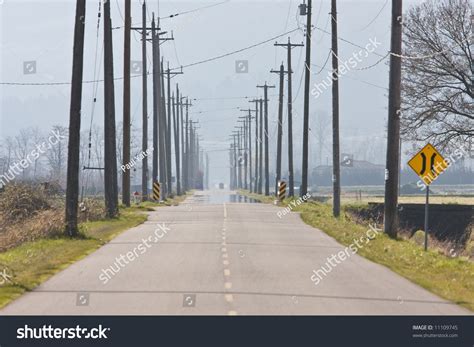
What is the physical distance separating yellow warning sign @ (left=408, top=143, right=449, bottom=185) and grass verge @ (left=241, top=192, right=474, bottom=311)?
2.24 m

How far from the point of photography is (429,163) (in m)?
26.8

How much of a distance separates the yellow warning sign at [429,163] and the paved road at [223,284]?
327cm

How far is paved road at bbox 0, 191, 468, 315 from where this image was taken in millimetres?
14531

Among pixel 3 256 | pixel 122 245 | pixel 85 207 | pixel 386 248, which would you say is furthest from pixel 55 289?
pixel 85 207

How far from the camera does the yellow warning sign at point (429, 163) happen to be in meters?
26.7

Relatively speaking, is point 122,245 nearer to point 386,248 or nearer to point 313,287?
point 386,248

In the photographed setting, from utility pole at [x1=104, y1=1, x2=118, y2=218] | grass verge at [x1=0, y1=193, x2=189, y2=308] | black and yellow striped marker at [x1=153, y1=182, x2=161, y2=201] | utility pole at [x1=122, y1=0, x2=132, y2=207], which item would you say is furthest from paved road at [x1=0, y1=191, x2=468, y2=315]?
black and yellow striped marker at [x1=153, y1=182, x2=161, y2=201]

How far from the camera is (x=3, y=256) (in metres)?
22.8

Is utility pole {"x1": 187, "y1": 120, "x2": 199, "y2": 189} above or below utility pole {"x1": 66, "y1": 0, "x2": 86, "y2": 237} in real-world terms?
below

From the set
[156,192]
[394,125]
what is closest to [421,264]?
[394,125]

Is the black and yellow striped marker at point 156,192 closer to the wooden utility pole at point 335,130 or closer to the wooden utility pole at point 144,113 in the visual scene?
the wooden utility pole at point 144,113

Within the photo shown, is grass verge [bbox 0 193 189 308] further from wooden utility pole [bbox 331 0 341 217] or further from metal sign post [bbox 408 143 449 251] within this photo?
wooden utility pole [bbox 331 0 341 217]

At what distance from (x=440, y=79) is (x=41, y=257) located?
31.7 meters
